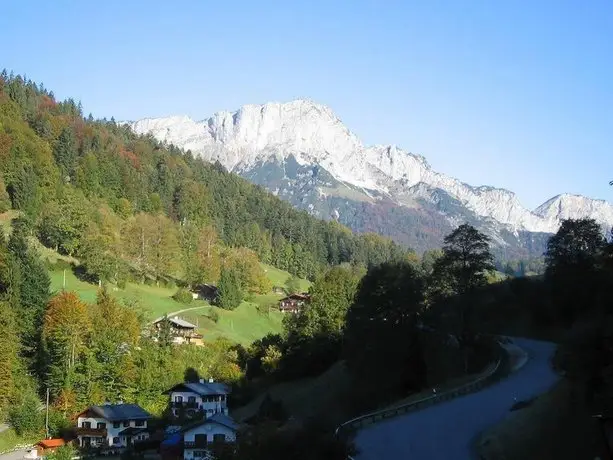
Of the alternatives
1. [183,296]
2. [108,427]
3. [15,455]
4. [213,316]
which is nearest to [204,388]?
[108,427]

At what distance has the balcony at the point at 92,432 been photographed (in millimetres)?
54594

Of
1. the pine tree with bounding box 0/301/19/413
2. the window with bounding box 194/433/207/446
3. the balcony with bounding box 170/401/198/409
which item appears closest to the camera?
the window with bounding box 194/433/207/446

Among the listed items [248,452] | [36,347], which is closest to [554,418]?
[248,452]

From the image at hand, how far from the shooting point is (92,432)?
180 ft

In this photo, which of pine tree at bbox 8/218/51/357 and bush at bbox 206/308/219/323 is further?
bush at bbox 206/308/219/323

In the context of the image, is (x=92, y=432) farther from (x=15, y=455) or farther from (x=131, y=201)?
(x=131, y=201)

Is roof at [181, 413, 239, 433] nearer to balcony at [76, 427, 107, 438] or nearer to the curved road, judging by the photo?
balcony at [76, 427, 107, 438]

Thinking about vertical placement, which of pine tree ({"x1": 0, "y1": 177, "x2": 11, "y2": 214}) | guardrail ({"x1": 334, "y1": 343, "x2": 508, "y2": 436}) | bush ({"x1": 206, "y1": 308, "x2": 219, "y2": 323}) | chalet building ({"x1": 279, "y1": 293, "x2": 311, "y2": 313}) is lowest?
guardrail ({"x1": 334, "y1": 343, "x2": 508, "y2": 436})

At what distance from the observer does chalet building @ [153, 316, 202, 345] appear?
243ft

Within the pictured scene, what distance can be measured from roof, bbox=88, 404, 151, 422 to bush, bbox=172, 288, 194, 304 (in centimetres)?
3339

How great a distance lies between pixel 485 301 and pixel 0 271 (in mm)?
48428

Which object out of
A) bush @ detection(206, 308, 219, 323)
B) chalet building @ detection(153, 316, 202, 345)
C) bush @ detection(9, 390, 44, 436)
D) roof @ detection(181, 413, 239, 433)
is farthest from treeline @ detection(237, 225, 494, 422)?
bush @ detection(206, 308, 219, 323)

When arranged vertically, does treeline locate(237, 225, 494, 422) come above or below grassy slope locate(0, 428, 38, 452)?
above

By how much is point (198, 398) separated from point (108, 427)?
28.0ft
